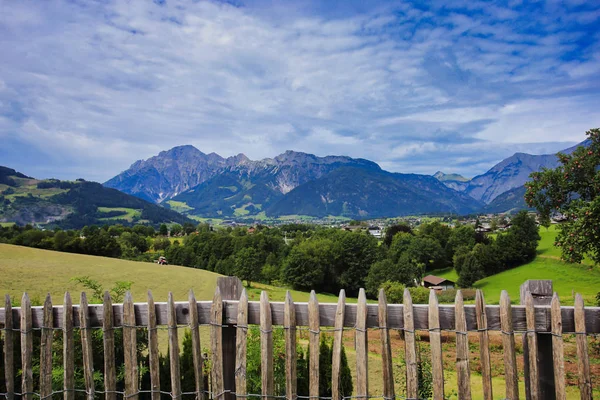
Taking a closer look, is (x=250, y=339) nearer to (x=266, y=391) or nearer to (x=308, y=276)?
(x=266, y=391)

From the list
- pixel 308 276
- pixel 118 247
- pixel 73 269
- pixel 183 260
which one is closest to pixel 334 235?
pixel 308 276

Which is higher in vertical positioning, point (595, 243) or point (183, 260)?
point (595, 243)

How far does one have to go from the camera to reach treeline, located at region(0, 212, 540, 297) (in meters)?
69.0

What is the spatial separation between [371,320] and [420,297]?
135 feet

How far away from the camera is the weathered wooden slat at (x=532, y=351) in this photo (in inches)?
169

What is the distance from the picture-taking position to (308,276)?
71688 mm

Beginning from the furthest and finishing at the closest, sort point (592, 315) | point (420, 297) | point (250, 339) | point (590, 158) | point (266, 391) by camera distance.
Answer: point (420, 297) < point (590, 158) < point (250, 339) < point (266, 391) < point (592, 315)

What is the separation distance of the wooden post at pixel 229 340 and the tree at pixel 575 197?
1155 cm

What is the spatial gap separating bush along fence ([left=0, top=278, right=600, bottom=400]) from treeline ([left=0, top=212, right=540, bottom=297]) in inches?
2313

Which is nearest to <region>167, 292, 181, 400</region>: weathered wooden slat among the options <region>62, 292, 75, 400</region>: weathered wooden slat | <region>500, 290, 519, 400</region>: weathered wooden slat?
<region>62, 292, 75, 400</region>: weathered wooden slat

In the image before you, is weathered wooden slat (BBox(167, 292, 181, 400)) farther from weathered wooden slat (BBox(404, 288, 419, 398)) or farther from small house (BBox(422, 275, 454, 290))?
small house (BBox(422, 275, 454, 290))

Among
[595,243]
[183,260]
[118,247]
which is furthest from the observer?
[183,260]

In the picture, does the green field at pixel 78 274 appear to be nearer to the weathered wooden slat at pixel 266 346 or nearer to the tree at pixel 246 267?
the tree at pixel 246 267

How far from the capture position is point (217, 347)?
471 centimetres
